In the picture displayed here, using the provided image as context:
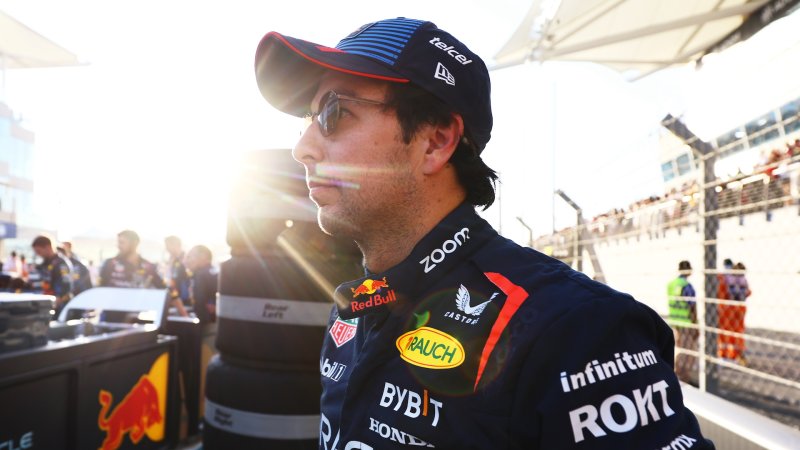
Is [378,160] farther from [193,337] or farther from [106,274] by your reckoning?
[106,274]

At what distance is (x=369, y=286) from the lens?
47.2 inches

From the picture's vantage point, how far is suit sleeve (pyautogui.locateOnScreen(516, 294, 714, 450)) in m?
→ 0.82

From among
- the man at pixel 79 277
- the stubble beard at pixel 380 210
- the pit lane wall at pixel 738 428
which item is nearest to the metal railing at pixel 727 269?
the pit lane wall at pixel 738 428

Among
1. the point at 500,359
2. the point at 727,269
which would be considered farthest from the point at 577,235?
the point at 500,359

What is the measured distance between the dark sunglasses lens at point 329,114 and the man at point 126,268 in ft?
17.7

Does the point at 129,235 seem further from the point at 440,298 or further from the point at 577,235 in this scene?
the point at 440,298

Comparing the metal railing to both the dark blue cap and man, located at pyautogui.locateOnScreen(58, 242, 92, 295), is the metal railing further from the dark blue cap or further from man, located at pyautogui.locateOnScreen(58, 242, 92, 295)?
man, located at pyautogui.locateOnScreen(58, 242, 92, 295)

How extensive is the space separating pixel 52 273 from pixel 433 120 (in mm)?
5985

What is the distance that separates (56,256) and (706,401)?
654 cm

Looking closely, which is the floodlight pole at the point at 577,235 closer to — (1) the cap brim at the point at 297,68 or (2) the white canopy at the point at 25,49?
(1) the cap brim at the point at 297,68

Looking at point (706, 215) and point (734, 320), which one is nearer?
point (706, 215)

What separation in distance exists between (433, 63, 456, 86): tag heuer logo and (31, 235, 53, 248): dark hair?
6.04 metres

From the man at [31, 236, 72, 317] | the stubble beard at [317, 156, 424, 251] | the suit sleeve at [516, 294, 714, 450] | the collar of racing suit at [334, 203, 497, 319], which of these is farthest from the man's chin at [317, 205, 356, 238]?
the man at [31, 236, 72, 317]

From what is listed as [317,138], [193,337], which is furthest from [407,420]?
[193,337]
